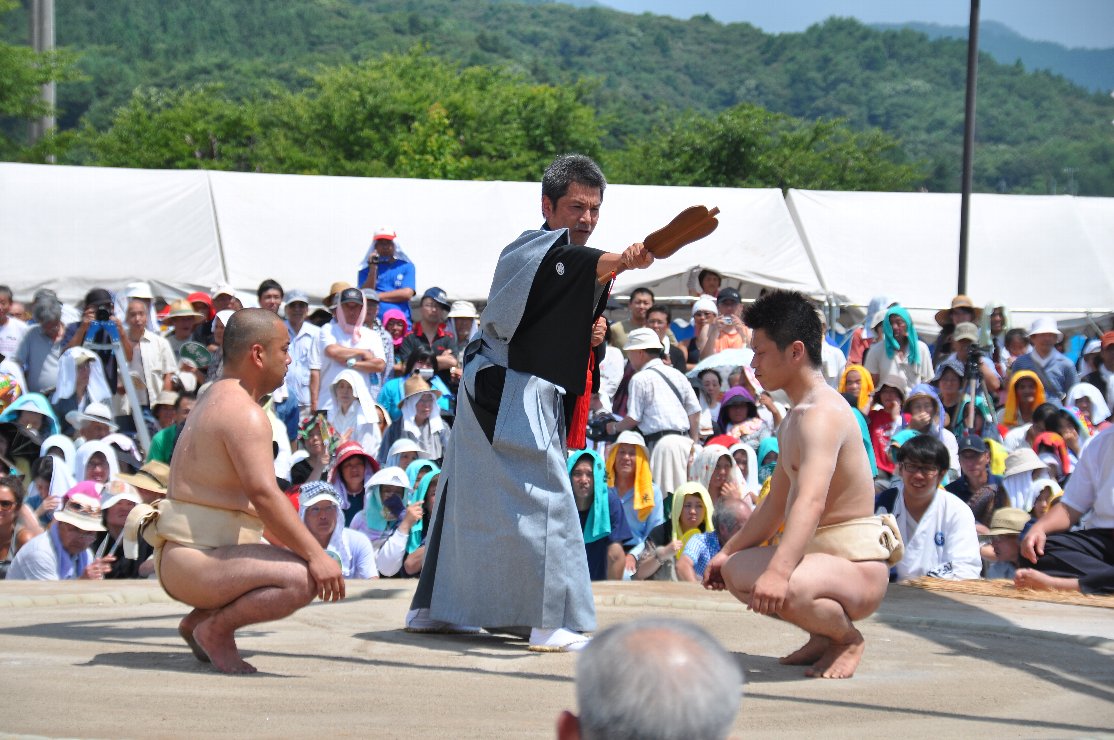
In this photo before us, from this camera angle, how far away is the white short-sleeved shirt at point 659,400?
6.95 meters

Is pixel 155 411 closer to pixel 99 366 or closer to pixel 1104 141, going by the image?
pixel 99 366

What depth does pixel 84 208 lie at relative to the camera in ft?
33.4

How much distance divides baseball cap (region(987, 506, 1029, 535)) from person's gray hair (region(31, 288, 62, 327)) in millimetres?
5377

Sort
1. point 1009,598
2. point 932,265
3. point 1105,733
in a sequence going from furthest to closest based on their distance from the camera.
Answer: point 932,265 < point 1009,598 < point 1105,733

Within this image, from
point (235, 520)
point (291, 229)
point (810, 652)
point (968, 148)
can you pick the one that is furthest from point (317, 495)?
point (968, 148)

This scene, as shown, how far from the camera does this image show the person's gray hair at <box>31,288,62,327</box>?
25.4 ft

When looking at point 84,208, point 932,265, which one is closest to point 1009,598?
point 932,265

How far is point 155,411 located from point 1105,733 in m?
5.39

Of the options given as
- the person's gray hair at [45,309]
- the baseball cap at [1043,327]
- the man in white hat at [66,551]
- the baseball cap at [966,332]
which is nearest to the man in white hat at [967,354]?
the baseball cap at [966,332]

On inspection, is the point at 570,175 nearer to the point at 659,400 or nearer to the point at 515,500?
the point at 515,500

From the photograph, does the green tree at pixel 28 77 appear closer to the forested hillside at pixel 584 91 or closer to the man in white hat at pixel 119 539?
the forested hillside at pixel 584 91

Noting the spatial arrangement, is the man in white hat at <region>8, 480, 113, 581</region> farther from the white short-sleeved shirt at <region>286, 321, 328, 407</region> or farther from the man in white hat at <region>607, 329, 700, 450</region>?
the man in white hat at <region>607, 329, 700, 450</region>

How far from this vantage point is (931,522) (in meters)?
5.59

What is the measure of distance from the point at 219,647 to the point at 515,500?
895 mm
